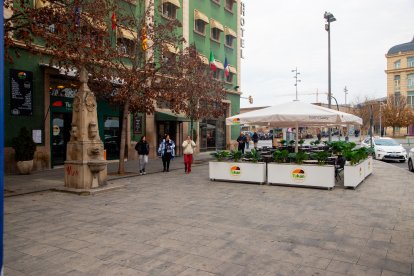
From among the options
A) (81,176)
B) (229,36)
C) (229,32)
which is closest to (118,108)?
(81,176)

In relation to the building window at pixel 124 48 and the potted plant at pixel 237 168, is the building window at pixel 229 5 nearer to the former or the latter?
the building window at pixel 124 48

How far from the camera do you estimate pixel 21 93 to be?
14188mm

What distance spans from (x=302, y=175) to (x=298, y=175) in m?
0.13

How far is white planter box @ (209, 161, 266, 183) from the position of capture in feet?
37.1

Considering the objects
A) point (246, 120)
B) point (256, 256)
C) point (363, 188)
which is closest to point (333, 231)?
point (256, 256)

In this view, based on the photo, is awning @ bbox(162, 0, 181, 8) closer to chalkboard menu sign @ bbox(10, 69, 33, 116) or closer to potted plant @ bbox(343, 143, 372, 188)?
chalkboard menu sign @ bbox(10, 69, 33, 116)

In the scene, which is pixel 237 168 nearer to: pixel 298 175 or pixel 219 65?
pixel 298 175

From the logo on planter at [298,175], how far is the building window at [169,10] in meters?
16.4

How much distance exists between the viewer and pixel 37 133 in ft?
48.9

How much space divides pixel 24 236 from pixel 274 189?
7099 millimetres

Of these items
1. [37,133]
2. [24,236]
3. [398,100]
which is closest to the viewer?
[24,236]

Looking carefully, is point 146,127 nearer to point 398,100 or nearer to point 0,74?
point 0,74

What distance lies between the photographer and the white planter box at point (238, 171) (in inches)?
446

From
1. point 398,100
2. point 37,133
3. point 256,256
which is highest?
point 398,100
